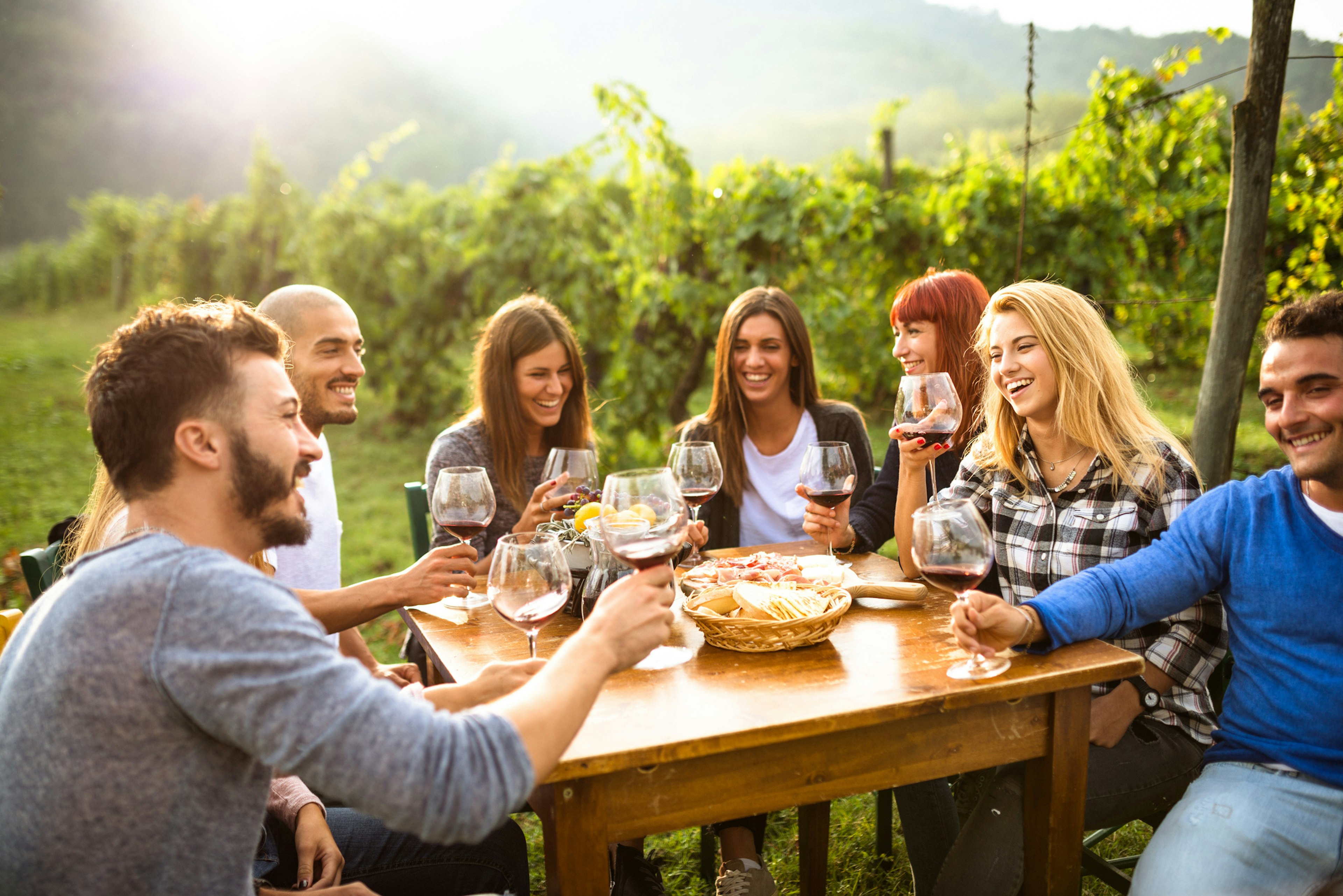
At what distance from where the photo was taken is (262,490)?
1243mm

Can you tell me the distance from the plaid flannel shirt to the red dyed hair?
69cm

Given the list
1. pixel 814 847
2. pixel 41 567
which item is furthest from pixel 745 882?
pixel 41 567

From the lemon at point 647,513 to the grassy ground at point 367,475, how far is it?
1804mm

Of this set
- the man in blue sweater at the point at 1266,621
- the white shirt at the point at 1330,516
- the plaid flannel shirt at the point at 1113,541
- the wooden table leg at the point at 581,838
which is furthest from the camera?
the plaid flannel shirt at the point at 1113,541

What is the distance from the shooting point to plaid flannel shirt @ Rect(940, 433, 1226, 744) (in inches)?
77.6

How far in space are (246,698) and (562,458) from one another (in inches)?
61.5

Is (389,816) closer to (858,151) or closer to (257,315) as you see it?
(257,315)

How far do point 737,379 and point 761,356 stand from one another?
0.46 feet

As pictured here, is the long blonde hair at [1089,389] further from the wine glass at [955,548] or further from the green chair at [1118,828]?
the wine glass at [955,548]

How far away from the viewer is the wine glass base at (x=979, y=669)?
1.56 m

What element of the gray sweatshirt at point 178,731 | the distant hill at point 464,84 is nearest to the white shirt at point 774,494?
the gray sweatshirt at point 178,731

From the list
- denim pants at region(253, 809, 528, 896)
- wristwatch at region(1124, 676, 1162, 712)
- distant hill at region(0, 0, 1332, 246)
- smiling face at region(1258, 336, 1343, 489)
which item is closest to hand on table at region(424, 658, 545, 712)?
denim pants at region(253, 809, 528, 896)

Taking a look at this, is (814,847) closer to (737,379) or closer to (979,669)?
(979,669)

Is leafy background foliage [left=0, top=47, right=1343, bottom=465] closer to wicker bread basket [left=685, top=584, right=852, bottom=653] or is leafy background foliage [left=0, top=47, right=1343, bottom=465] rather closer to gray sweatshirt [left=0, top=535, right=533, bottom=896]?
wicker bread basket [left=685, top=584, right=852, bottom=653]
